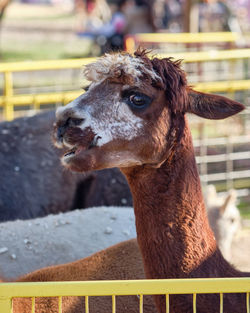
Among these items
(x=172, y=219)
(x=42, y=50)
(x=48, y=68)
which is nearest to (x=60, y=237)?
(x=172, y=219)

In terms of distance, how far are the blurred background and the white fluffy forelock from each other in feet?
2.19

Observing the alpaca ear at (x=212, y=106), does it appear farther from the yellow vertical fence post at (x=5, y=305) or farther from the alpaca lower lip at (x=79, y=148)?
the yellow vertical fence post at (x=5, y=305)

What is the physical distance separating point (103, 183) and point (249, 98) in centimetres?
287

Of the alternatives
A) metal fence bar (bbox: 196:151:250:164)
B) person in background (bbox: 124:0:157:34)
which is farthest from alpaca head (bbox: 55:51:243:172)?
person in background (bbox: 124:0:157:34)

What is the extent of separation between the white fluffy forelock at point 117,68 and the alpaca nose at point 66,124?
0.25 m

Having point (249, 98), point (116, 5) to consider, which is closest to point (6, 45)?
point (116, 5)

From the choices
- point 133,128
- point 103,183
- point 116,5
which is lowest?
point 103,183

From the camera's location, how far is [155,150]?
2.77m

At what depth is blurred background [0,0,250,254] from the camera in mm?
6332

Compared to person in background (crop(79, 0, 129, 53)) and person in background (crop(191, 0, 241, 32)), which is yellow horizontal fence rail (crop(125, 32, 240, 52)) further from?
person in background (crop(79, 0, 129, 53))

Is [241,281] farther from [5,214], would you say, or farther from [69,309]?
[5,214]

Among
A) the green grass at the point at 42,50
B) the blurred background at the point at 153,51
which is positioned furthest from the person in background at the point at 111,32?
the green grass at the point at 42,50

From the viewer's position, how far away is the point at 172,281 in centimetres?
205

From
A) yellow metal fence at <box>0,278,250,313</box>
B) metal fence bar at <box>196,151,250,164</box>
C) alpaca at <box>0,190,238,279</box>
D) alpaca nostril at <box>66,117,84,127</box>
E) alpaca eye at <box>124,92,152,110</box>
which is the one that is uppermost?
alpaca eye at <box>124,92,152,110</box>
